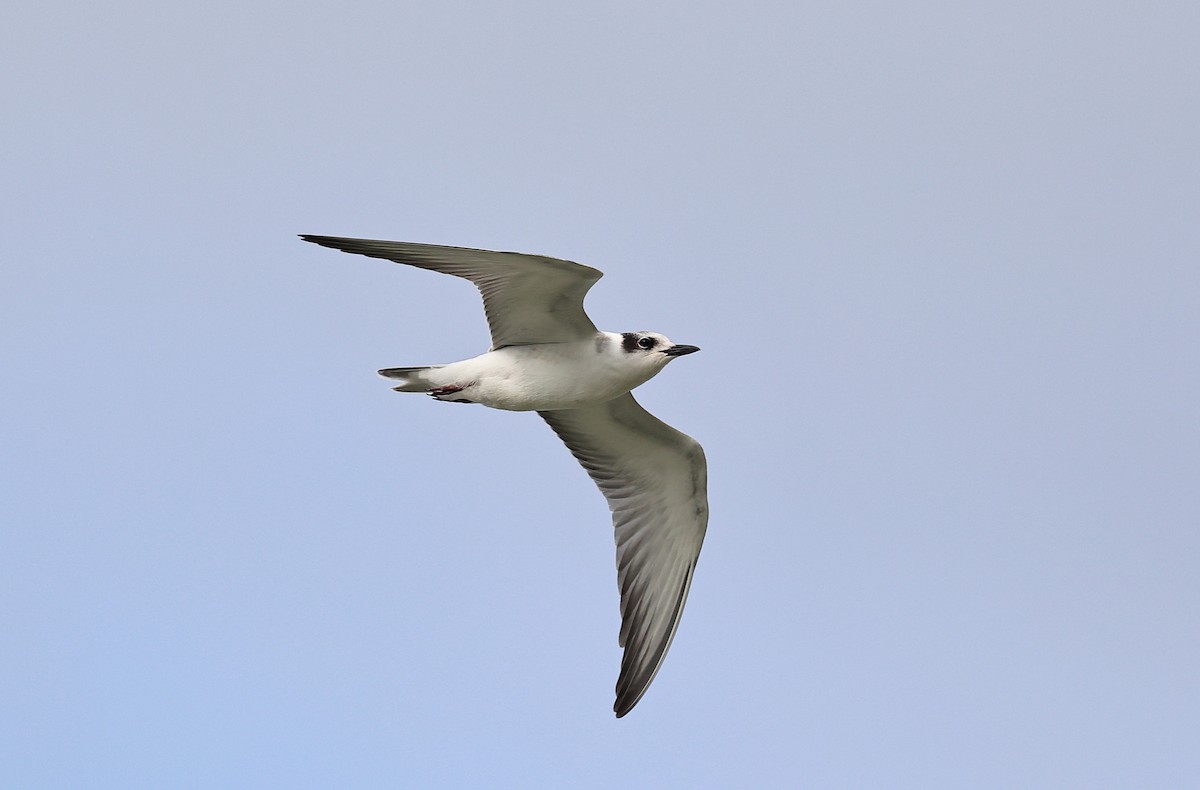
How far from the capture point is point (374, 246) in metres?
12.1

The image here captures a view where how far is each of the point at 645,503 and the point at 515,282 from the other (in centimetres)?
370

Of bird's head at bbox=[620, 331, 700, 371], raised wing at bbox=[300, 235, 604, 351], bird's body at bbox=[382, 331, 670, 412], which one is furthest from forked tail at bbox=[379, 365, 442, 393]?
bird's head at bbox=[620, 331, 700, 371]

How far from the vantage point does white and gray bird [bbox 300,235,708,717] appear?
41.3 feet

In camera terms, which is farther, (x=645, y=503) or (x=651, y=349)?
(x=645, y=503)

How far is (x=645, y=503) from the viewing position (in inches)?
603

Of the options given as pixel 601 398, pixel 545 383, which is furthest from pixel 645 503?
pixel 545 383

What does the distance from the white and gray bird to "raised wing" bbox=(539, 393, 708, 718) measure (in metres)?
0.01

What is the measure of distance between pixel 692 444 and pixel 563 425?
148cm

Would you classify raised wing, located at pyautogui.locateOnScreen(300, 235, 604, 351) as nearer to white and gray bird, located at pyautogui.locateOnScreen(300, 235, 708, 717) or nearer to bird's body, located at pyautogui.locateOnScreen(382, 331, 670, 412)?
white and gray bird, located at pyautogui.locateOnScreen(300, 235, 708, 717)

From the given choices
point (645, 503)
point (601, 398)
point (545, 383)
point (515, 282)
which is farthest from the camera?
point (645, 503)

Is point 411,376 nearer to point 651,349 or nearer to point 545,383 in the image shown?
point 545,383

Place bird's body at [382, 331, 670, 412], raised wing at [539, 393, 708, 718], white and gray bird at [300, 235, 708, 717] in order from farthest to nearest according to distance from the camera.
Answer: raised wing at [539, 393, 708, 718]
bird's body at [382, 331, 670, 412]
white and gray bird at [300, 235, 708, 717]

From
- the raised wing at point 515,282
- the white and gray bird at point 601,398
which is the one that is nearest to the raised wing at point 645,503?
the white and gray bird at point 601,398

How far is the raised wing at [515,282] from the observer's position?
1207 cm
